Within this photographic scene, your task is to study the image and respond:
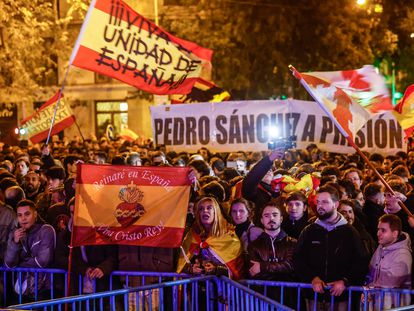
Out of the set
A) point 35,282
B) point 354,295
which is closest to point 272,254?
point 354,295

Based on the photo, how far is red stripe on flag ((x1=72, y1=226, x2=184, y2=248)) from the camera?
22.6 ft

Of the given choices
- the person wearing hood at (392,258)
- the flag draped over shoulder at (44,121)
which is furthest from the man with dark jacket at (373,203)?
the flag draped over shoulder at (44,121)

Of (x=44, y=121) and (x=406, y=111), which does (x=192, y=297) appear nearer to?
(x=406, y=111)

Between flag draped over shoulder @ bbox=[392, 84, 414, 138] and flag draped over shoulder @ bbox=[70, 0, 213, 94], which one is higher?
flag draped over shoulder @ bbox=[70, 0, 213, 94]

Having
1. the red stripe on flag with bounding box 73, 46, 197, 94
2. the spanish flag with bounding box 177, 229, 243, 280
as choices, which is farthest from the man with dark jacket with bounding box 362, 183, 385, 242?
the red stripe on flag with bounding box 73, 46, 197, 94

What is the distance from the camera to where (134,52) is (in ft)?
33.7

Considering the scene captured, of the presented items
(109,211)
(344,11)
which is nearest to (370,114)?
(109,211)

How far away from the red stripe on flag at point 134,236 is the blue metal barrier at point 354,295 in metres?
0.93

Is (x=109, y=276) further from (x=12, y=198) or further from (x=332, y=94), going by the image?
(x=332, y=94)

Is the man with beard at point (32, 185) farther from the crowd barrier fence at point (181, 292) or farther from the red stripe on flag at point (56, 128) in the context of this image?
the red stripe on flag at point (56, 128)

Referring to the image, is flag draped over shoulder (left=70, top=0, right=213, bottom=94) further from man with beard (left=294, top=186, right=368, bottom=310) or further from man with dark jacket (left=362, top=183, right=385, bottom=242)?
man with beard (left=294, top=186, right=368, bottom=310)

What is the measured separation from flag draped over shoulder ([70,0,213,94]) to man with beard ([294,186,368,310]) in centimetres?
435

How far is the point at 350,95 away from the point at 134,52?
10.8ft

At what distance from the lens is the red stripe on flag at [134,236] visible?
688 centimetres
